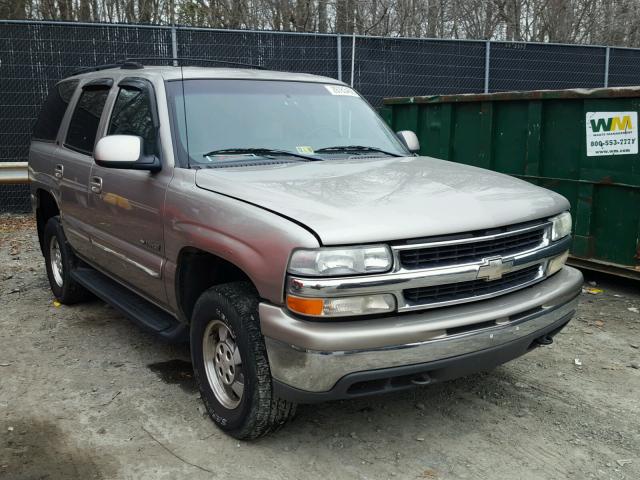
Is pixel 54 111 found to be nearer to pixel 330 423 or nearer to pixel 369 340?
pixel 330 423

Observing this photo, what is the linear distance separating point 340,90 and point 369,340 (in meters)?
2.46

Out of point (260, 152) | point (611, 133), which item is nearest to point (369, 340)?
point (260, 152)

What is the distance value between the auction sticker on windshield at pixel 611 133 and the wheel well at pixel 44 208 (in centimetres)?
483

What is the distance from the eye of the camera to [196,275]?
141 inches

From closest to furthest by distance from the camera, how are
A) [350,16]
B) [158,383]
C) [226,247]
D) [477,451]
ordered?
[226,247], [477,451], [158,383], [350,16]

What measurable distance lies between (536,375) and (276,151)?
7.25ft

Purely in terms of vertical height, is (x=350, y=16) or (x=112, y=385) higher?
(x=350, y=16)

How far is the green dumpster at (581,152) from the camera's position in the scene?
5.68 meters

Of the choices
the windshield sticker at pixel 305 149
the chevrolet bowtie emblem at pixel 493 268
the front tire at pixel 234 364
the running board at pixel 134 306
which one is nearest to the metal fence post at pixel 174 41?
the running board at pixel 134 306

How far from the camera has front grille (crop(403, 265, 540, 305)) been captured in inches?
112

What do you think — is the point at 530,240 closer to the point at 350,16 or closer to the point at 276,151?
the point at 276,151

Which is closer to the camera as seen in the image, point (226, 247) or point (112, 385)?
point (226, 247)

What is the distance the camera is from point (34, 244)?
8.36 meters

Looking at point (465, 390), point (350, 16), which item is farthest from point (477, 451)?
point (350, 16)
